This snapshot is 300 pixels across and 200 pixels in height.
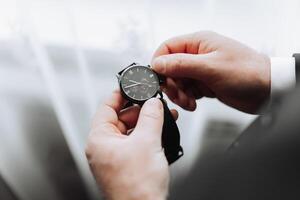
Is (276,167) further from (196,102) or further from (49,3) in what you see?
(49,3)

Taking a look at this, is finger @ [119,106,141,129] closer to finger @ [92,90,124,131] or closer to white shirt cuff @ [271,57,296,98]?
finger @ [92,90,124,131]

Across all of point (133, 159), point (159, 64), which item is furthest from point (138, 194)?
point (159, 64)

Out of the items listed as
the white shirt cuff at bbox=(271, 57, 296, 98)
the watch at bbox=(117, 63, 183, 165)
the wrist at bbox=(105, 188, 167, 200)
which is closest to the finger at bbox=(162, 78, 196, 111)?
the watch at bbox=(117, 63, 183, 165)

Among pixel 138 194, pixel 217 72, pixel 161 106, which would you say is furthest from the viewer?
pixel 217 72

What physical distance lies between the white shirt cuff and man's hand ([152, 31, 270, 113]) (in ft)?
0.05

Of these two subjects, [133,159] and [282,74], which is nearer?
[133,159]

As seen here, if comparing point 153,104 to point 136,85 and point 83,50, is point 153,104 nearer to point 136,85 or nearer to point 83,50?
point 136,85

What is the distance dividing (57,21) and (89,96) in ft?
0.67

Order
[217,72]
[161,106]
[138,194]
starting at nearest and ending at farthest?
[138,194]
[161,106]
[217,72]

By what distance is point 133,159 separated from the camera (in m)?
0.69

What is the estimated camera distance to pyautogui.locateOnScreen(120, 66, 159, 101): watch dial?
810mm

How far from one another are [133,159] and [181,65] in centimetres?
26

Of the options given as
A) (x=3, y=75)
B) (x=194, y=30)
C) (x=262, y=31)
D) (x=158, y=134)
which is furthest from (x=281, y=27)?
(x=3, y=75)

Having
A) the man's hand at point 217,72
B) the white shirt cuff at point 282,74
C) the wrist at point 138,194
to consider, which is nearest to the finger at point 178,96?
the man's hand at point 217,72
